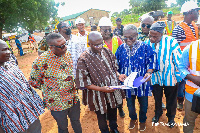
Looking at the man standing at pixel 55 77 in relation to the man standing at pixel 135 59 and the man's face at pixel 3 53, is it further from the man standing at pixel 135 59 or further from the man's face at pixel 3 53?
the man standing at pixel 135 59

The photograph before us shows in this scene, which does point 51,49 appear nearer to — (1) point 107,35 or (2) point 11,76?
(2) point 11,76

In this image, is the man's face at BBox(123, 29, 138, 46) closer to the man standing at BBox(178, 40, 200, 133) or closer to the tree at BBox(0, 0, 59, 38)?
the man standing at BBox(178, 40, 200, 133)

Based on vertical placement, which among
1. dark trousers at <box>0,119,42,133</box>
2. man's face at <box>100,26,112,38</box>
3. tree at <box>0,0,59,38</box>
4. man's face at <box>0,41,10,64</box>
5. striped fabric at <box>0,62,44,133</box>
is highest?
tree at <box>0,0,59,38</box>

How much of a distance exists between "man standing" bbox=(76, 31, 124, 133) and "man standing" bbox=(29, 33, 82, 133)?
232 mm

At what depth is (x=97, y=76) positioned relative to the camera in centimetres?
203

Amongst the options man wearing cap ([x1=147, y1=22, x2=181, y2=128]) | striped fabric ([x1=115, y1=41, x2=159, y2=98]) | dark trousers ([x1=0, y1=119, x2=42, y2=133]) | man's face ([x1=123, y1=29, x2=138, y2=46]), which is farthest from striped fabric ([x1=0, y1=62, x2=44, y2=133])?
man wearing cap ([x1=147, y1=22, x2=181, y2=128])

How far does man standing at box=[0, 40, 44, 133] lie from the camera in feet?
5.22

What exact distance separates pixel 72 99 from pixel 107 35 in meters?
1.70

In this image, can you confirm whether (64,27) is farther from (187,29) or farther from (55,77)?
(187,29)

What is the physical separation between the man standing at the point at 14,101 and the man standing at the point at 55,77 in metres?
0.21

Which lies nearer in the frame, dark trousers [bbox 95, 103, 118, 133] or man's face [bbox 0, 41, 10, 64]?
man's face [bbox 0, 41, 10, 64]

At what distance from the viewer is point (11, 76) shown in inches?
65.9

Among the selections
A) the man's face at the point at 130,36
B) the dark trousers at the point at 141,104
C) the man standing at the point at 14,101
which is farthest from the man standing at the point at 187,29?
the man standing at the point at 14,101

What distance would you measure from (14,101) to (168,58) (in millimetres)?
2461
